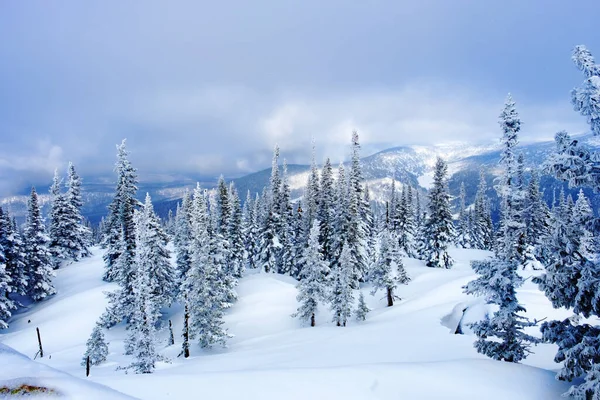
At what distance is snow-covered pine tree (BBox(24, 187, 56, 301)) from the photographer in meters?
47.2

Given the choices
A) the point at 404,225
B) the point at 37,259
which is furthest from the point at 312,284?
the point at 37,259

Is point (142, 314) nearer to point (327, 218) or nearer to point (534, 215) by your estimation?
point (327, 218)

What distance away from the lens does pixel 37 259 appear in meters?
47.2

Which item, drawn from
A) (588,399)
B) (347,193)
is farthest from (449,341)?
(347,193)

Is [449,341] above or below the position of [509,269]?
below

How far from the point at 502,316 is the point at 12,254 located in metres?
54.2

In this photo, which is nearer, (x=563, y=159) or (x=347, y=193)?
(x=563, y=159)

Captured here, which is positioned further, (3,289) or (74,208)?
(74,208)

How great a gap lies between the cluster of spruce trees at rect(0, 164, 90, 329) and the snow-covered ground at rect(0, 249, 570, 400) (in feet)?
8.54

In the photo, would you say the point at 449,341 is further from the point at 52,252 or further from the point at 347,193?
the point at 52,252

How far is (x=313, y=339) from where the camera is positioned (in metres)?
30.3

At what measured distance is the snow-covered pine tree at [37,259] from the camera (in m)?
47.2

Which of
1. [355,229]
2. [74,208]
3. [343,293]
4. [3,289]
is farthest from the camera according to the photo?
[74,208]

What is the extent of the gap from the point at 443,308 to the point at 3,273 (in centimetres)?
4696
